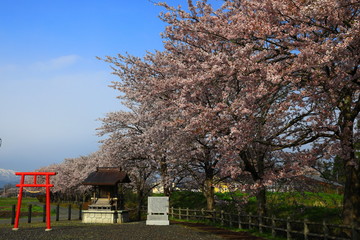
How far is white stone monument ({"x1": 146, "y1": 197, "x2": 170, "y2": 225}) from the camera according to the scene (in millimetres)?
22016

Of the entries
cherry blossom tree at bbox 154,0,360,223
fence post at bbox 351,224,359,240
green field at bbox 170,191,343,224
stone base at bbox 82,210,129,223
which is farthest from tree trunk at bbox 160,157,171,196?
fence post at bbox 351,224,359,240

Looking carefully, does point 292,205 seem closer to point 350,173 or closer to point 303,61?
point 350,173

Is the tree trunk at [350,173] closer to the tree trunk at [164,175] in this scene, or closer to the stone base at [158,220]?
the stone base at [158,220]

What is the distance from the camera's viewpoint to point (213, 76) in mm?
12250

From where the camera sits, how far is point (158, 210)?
73.0ft

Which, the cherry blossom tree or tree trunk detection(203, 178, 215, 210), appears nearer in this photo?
the cherry blossom tree

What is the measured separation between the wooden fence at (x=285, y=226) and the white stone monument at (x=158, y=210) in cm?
313

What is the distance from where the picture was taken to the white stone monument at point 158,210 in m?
22.0

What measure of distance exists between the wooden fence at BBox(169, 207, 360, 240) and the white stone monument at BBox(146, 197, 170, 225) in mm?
3126

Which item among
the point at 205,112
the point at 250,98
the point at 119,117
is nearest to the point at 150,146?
the point at 119,117

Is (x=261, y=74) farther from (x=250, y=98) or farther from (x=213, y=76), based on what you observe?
(x=213, y=76)

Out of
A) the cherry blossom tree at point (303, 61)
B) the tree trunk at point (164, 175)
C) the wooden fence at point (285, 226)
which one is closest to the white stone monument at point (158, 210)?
the wooden fence at point (285, 226)

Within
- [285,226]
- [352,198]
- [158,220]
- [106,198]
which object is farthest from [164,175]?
[352,198]

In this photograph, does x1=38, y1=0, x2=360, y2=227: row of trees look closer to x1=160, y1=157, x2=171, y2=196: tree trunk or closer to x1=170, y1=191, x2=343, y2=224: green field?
x1=170, y1=191, x2=343, y2=224: green field
